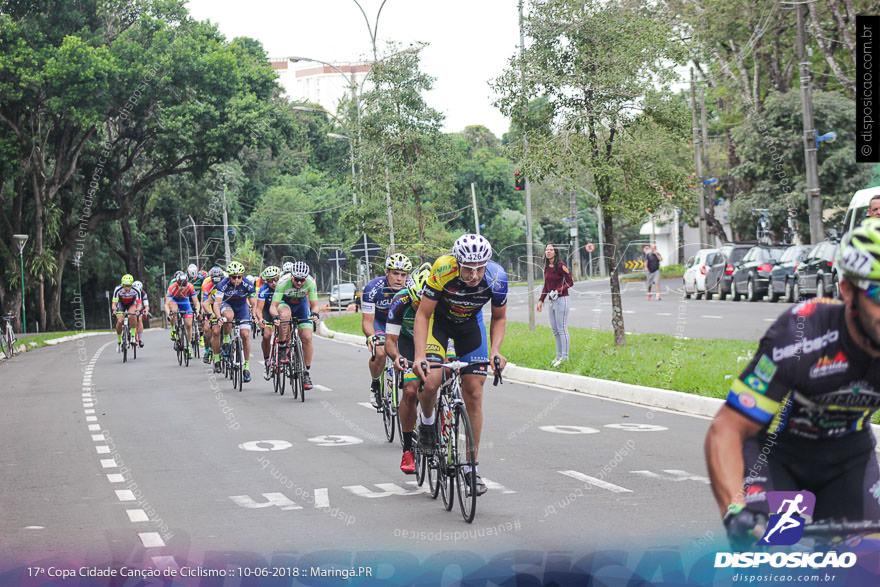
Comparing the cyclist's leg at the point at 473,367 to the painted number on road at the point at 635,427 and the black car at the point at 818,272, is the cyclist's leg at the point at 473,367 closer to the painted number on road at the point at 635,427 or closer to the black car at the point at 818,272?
the painted number on road at the point at 635,427

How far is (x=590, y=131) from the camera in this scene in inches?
760

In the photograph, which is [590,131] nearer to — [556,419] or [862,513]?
[556,419]

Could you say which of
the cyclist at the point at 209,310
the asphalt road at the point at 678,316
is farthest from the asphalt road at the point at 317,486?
the asphalt road at the point at 678,316

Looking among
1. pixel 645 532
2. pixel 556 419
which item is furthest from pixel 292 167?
pixel 645 532

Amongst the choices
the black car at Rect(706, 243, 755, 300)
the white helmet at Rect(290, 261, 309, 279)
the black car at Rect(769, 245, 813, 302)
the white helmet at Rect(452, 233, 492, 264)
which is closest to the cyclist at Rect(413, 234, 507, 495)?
the white helmet at Rect(452, 233, 492, 264)

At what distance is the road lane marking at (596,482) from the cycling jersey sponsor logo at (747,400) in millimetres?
5446

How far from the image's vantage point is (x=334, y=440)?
12367 millimetres

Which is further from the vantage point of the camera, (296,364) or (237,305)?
(237,305)

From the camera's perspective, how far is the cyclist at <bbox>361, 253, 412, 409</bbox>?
11805 millimetres

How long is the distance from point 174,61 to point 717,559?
146 feet

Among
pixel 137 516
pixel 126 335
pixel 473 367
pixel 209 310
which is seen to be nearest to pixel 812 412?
pixel 473 367

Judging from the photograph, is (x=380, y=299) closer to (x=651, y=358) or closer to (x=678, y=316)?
(x=651, y=358)

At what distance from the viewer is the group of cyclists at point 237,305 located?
16156 millimetres

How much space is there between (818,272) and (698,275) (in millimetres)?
15197
